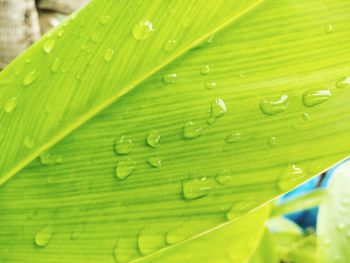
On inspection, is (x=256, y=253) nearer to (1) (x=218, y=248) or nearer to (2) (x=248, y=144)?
(1) (x=218, y=248)

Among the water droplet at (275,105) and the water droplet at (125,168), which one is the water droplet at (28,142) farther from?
the water droplet at (275,105)

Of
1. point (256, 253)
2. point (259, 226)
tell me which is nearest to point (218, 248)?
point (259, 226)

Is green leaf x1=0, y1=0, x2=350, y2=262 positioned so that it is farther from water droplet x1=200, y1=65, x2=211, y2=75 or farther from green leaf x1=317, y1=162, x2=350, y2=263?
green leaf x1=317, y1=162, x2=350, y2=263

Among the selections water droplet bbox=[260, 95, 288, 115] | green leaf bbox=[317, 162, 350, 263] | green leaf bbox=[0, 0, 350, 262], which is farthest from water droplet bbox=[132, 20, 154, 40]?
green leaf bbox=[317, 162, 350, 263]

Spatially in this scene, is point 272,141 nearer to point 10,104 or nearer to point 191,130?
point 191,130

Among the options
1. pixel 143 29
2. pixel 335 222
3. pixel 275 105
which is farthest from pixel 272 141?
pixel 335 222

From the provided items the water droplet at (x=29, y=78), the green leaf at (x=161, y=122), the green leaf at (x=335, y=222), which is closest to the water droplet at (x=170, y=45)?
the green leaf at (x=161, y=122)
